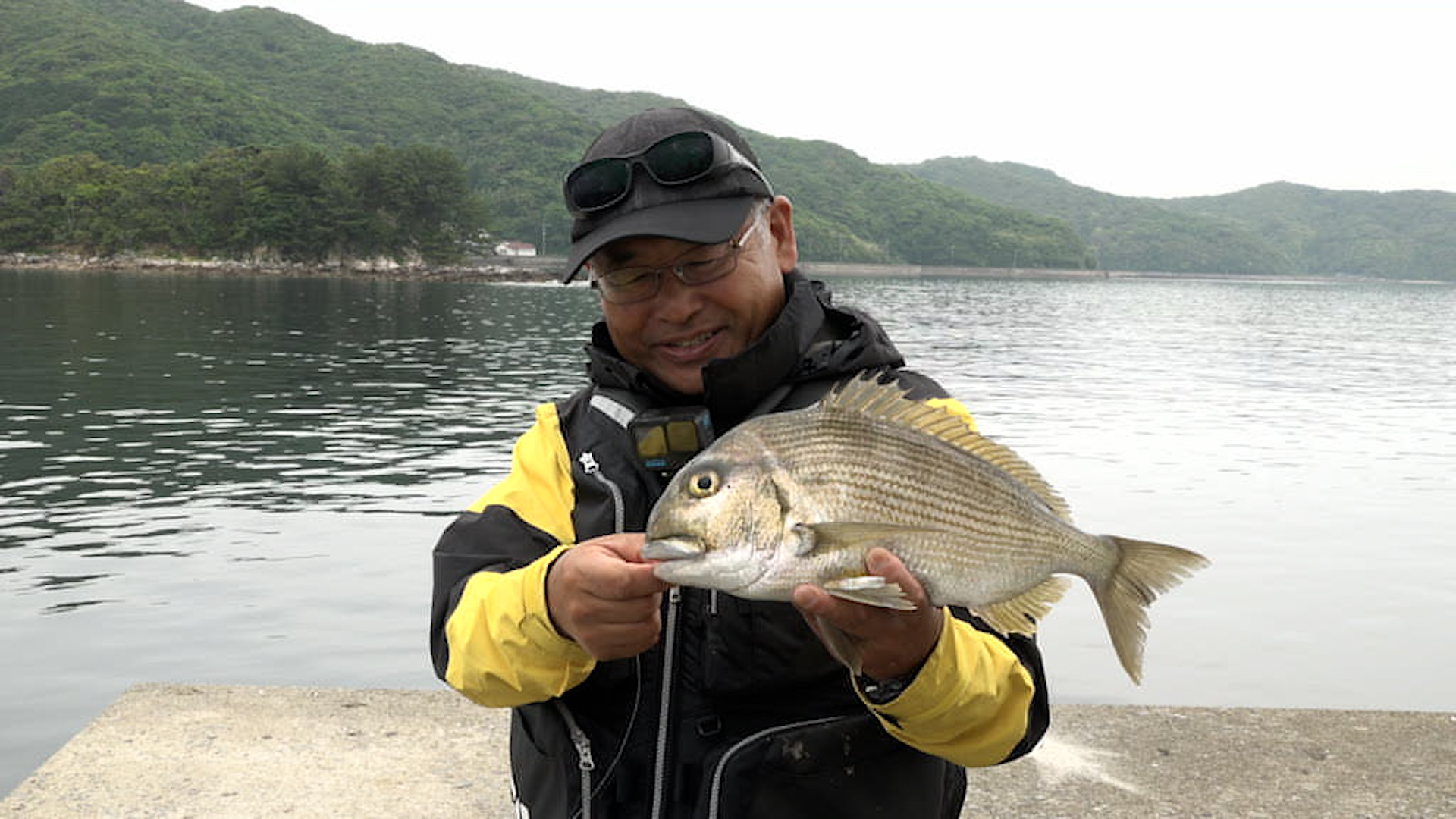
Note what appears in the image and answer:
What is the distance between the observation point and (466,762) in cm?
481

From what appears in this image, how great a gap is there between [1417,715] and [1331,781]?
46.3 inches

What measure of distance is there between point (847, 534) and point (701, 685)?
2.64 ft

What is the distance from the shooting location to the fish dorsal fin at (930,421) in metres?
2.37

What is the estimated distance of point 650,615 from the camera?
7.11 feet

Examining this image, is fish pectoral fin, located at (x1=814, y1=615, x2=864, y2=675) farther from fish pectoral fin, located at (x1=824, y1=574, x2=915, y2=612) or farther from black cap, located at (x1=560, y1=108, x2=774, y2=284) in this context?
black cap, located at (x1=560, y1=108, x2=774, y2=284)

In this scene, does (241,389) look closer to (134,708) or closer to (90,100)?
(134,708)

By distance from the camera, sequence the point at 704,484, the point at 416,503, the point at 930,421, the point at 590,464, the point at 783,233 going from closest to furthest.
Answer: the point at 704,484
the point at 930,421
the point at 590,464
the point at 783,233
the point at 416,503

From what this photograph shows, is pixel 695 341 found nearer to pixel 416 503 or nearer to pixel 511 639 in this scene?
pixel 511 639

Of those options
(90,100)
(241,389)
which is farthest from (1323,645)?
(90,100)

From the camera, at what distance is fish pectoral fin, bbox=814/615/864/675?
2169 mm

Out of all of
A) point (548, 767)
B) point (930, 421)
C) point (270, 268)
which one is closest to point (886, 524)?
point (930, 421)

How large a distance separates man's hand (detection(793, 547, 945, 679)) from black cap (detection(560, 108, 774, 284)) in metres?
0.94

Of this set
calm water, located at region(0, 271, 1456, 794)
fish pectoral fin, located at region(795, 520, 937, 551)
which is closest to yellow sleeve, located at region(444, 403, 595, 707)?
fish pectoral fin, located at region(795, 520, 937, 551)

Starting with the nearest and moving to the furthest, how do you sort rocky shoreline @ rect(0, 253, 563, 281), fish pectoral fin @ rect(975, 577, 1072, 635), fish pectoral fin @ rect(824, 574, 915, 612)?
1. fish pectoral fin @ rect(824, 574, 915, 612)
2. fish pectoral fin @ rect(975, 577, 1072, 635)
3. rocky shoreline @ rect(0, 253, 563, 281)
